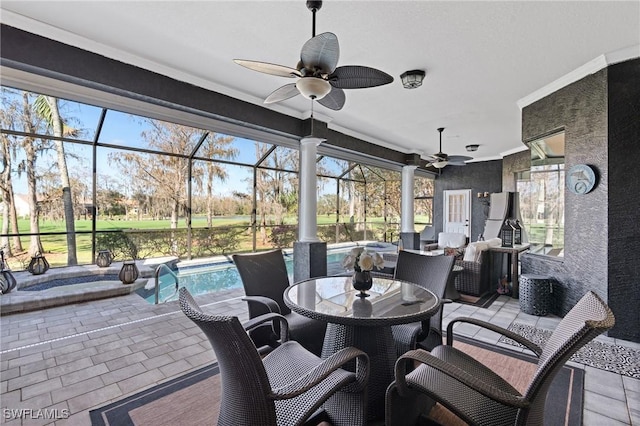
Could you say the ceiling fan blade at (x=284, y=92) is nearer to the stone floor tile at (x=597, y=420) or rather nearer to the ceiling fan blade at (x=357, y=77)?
the ceiling fan blade at (x=357, y=77)

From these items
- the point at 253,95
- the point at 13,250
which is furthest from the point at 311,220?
the point at 13,250

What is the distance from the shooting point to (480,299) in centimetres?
460

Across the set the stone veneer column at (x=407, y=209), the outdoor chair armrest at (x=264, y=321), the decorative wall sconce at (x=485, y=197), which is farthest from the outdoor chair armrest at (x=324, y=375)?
the decorative wall sconce at (x=485, y=197)

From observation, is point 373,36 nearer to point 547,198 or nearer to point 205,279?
point 547,198

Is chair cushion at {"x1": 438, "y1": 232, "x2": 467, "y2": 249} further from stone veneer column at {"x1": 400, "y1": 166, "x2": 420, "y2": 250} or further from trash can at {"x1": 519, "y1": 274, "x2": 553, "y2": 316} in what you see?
trash can at {"x1": 519, "y1": 274, "x2": 553, "y2": 316}

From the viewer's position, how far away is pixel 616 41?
A: 282cm

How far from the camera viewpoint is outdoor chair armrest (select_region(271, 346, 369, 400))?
1223mm

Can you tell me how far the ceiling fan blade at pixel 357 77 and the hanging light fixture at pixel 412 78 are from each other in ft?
4.04

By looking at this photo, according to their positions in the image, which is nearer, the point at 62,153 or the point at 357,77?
the point at 357,77

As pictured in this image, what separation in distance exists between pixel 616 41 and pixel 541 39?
2.50 feet

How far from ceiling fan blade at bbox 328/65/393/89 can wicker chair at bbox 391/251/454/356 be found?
1.63m

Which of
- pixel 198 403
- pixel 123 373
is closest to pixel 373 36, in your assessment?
pixel 198 403

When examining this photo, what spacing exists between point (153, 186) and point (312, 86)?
22.6 feet

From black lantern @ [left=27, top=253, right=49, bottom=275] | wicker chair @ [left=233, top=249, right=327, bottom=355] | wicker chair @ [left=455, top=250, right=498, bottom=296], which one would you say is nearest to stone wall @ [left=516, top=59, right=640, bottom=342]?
wicker chair @ [left=455, top=250, right=498, bottom=296]
